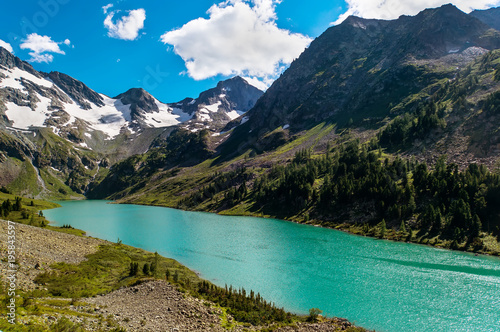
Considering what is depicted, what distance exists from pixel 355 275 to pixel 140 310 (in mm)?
40024

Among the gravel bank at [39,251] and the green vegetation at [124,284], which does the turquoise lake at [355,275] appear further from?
the gravel bank at [39,251]

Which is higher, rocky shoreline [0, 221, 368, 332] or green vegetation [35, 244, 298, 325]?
rocky shoreline [0, 221, 368, 332]

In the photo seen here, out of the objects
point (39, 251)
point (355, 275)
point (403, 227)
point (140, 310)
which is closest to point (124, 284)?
point (140, 310)

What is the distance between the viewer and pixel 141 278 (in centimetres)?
3841

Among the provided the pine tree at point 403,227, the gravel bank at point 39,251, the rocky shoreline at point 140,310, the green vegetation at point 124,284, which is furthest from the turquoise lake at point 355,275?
the gravel bank at point 39,251

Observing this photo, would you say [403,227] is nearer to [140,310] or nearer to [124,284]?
[124,284]

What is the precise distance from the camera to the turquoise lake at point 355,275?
1448 inches

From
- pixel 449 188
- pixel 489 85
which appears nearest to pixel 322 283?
pixel 449 188

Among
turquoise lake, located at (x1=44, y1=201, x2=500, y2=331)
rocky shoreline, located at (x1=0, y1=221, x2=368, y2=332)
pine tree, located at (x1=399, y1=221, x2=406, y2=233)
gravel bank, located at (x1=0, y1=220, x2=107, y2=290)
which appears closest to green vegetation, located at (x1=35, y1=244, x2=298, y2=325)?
rocky shoreline, located at (x1=0, y1=221, x2=368, y2=332)

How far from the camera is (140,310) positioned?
28609 mm

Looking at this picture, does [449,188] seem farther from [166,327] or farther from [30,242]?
[30,242]

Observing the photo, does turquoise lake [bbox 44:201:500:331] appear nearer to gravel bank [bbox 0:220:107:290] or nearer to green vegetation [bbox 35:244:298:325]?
green vegetation [bbox 35:244:298:325]

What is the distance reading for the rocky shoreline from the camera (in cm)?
2412

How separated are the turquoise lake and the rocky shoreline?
9941 millimetres
